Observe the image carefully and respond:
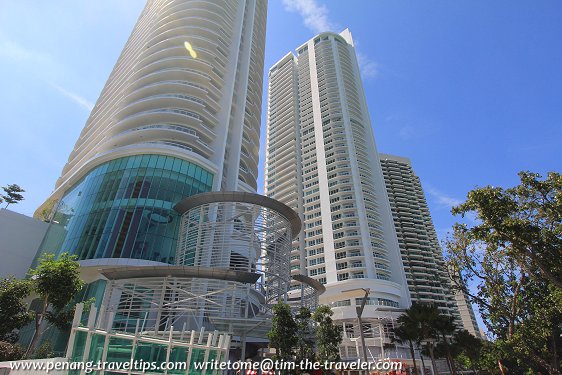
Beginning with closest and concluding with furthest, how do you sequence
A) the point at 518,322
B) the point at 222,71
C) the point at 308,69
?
the point at 518,322 < the point at 222,71 < the point at 308,69

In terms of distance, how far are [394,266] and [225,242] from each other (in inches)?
2173

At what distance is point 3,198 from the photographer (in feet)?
163

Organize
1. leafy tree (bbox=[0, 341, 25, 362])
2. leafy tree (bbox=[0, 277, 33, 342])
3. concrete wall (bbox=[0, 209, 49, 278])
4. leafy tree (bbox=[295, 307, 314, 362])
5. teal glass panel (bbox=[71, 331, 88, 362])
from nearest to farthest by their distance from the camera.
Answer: teal glass panel (bbox=[71, 331, 88, 362]) < leafy tree (bbox=[0, 341, 25, 362]) < leafy tree (bbox=[295, 307, 314, 362]) < leafy tree (bbox=[0, 277, 33, 342]) < concrete wall (bbox=[0, 209, 49, 278])

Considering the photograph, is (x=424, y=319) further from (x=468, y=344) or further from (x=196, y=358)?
(x=196, y=358)

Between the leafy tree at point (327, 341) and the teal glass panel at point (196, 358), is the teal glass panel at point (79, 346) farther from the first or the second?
the leafy tree at point (327, 341)

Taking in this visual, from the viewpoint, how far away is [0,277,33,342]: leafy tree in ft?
68.1

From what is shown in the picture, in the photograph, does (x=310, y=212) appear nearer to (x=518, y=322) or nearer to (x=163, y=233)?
(x=163, y=233)

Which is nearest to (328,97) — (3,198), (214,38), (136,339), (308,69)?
(308,69)

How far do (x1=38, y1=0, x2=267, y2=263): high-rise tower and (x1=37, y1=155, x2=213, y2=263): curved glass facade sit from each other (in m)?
0.10

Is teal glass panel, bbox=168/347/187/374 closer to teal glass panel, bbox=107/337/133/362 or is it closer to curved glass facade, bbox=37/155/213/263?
teal glass panel, bbox=107/337/133/362

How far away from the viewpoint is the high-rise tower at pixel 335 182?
67.2 meters

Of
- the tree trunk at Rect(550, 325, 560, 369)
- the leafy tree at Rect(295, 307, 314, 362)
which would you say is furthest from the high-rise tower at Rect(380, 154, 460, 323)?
the leafy tree at Rect(295, 307, 314, 362)

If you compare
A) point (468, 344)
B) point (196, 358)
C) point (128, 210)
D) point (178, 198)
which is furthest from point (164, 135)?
point (468, 344)

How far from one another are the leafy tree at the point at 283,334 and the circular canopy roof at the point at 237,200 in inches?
517
